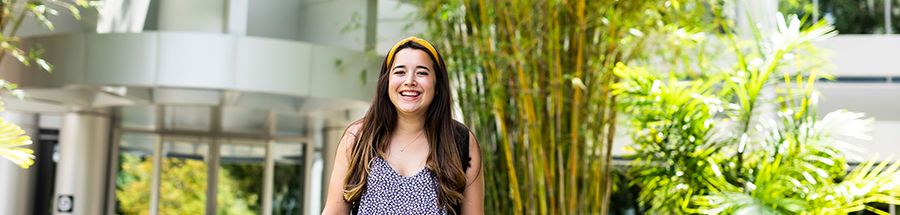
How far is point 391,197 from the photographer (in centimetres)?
111

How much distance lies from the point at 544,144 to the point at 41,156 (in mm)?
6127

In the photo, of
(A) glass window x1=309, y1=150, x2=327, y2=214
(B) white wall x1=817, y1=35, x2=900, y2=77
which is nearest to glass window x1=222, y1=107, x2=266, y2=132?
(A) glass window x1=309, y1=150, x2=327, y2=214

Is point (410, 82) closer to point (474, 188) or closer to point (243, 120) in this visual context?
point (474, 188)

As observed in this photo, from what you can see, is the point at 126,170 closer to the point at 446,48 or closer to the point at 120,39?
the point at 120,39

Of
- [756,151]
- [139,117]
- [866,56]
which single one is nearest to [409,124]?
[756,151]

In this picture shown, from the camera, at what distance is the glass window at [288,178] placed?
23.7 feet

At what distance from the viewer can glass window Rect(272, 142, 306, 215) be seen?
723 centimetres

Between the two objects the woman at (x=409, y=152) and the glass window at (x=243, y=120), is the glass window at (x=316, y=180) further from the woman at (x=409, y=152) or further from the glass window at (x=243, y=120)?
the woman at (x=409, y=152)

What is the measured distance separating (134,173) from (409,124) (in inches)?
248

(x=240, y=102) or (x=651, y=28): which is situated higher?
(x=651, y=28)

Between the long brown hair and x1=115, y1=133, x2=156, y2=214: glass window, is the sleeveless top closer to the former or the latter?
the long brown hair

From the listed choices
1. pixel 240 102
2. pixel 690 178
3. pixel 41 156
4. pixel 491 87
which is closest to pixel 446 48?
pixel 491 87

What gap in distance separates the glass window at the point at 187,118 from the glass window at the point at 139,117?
0.12 m

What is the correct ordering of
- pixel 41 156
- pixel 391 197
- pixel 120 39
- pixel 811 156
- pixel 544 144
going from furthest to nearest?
pixel 41 156 → pixel 120 39 → pixel 544 144 → pixel 811 156 → pixel 391 197
